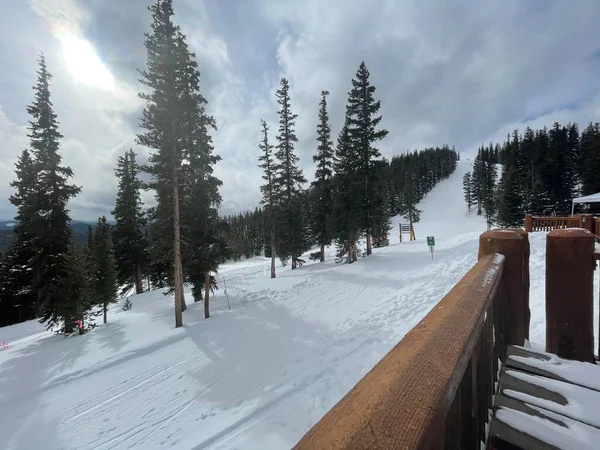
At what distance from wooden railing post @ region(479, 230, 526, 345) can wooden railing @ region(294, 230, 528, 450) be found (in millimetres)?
643

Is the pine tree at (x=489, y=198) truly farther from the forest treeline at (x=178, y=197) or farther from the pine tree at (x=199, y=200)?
the pine tree at (x=199, y=200)

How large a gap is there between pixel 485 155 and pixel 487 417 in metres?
123

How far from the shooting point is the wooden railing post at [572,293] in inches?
80.0

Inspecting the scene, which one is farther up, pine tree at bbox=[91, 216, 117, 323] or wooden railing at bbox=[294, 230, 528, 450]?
wooden railing at bbox=[294, 230, 528, 450]

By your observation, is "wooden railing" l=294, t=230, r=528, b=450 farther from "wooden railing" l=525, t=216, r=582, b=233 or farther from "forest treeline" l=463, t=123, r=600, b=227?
"forest treeline" l=463, t=123, r=600, b=227

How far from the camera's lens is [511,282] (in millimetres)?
2086

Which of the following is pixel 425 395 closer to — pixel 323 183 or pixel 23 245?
pixel 323 183

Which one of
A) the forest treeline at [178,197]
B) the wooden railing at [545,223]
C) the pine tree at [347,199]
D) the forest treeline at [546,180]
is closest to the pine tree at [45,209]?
the forest treeline at [178,197]

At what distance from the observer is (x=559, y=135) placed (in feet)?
183

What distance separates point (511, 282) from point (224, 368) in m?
7.82

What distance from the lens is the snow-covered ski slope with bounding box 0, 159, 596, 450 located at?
5367mm

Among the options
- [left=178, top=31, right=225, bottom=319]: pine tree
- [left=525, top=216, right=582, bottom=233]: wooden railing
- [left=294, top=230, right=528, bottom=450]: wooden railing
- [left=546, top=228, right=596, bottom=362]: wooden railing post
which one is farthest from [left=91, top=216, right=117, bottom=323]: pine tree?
[left=525, top=216, right=582, bottom=233]: wooden railing

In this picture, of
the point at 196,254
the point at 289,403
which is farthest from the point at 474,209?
the point at 289,403

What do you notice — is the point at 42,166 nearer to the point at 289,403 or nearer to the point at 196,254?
the point at 196,254
